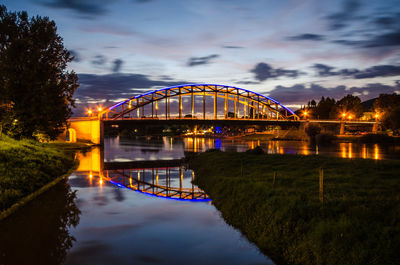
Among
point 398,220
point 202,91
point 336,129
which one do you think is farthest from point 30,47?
point 336,129

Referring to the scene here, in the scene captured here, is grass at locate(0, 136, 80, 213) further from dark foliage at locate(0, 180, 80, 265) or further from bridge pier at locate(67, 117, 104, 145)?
bridge pier at locate(67, 117, 104, 145)

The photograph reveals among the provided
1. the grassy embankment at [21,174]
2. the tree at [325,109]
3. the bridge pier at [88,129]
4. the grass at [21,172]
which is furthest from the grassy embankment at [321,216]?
the tree at [325,109]

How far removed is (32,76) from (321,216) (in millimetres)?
31563

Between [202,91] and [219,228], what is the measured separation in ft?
337

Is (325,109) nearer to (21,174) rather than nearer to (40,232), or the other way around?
(21,174)

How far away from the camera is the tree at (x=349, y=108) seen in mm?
152125

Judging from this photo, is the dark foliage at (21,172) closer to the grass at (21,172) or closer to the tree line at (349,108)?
the grass at (21,172)

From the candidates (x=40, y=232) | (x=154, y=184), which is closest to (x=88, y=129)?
(x=154, y=184)

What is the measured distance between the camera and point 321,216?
469 inches

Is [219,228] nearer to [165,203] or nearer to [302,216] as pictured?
[302,216]

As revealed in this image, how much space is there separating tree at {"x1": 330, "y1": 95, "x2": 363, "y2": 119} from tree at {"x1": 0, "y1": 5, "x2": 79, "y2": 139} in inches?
5326

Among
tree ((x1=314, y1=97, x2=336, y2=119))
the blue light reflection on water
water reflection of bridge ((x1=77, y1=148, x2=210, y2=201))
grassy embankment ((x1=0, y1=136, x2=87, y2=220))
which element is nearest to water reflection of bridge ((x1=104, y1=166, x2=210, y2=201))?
water reflection of bridge ((x1=77, y1=148, x2=210, y2=201))

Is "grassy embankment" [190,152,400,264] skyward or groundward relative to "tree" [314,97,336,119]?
groundward

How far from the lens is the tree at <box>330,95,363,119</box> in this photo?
15212 cm
